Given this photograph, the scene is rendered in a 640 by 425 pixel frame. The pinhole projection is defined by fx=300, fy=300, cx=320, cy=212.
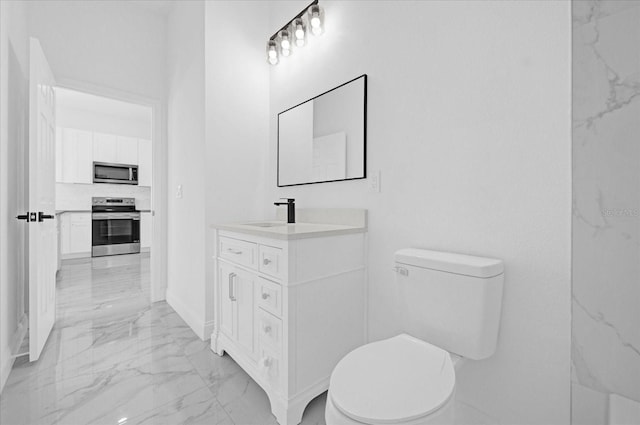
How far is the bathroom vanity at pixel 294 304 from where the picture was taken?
1.36 meters

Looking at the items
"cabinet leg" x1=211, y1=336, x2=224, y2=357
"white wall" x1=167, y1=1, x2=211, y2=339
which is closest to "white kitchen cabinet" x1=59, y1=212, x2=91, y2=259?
"white wall" x1=167, y1=1, x2=211, y2=339

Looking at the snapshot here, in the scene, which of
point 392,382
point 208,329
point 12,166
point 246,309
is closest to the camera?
point 392,382

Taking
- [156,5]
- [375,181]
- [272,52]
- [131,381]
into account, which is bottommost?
[131,381]

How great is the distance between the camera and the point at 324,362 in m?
1.49

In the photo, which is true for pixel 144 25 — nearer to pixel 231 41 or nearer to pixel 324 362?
pixel 231 41

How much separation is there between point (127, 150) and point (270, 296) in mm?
5430

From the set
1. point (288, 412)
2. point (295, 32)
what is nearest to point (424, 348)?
point (288, 412)

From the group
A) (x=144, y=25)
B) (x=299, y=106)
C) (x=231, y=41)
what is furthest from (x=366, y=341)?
(x=144, y=25)

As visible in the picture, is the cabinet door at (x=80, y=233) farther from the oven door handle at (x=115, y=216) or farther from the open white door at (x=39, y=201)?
the open white door at (x=39, y=201)

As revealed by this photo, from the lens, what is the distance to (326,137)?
1.95 meters

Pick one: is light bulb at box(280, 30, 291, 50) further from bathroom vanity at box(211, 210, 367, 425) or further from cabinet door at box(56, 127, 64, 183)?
cabinet door at box(56, 127, 64, 183)

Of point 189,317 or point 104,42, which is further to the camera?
point 104,42

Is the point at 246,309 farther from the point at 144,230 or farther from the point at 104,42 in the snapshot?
the point at 144,230

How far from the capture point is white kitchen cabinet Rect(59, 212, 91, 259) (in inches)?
189
